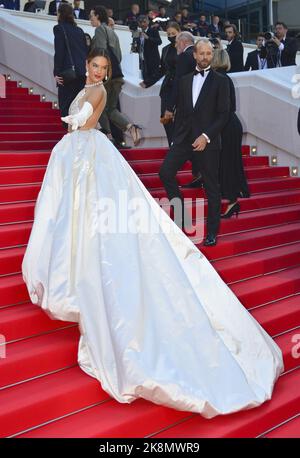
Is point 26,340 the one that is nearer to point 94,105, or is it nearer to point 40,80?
point 94,105

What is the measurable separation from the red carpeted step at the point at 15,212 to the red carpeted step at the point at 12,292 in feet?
2.90

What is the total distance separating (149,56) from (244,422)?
254 inches

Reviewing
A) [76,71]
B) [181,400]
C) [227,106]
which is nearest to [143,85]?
[76,71]

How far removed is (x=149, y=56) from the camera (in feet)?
28.6

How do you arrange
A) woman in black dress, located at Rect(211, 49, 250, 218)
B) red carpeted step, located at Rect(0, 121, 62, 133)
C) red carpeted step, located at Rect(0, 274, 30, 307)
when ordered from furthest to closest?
red carpeted step, located at Rect(0, 121, 62, 133) → woman in black dress, located at Rect(211, 49, 250, 218) → red carpeted step, located at Rect(0, 274, 30, 307)

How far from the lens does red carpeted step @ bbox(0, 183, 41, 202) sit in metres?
5.11

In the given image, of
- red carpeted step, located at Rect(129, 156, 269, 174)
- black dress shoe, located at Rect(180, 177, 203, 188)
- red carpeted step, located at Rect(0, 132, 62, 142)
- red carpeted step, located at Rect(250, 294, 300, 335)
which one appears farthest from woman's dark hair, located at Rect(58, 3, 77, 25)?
red carpeted step, located at Rect(250, 294, 300, 335)

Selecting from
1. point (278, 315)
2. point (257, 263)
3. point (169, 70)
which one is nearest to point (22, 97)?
point (169, 70)

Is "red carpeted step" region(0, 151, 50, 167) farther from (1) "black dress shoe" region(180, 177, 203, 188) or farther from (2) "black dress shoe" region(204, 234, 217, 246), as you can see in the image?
(2) "black dress shoe" region(204, 234, 217, 246)

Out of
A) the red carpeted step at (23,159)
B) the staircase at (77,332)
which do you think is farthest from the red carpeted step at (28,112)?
the red carpeted step at (23,159)

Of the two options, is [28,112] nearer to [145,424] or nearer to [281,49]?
[281,49]

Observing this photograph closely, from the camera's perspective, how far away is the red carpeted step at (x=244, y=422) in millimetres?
3207

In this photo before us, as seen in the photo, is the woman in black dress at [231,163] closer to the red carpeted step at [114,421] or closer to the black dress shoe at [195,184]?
the black dress shoe at [195,184]
